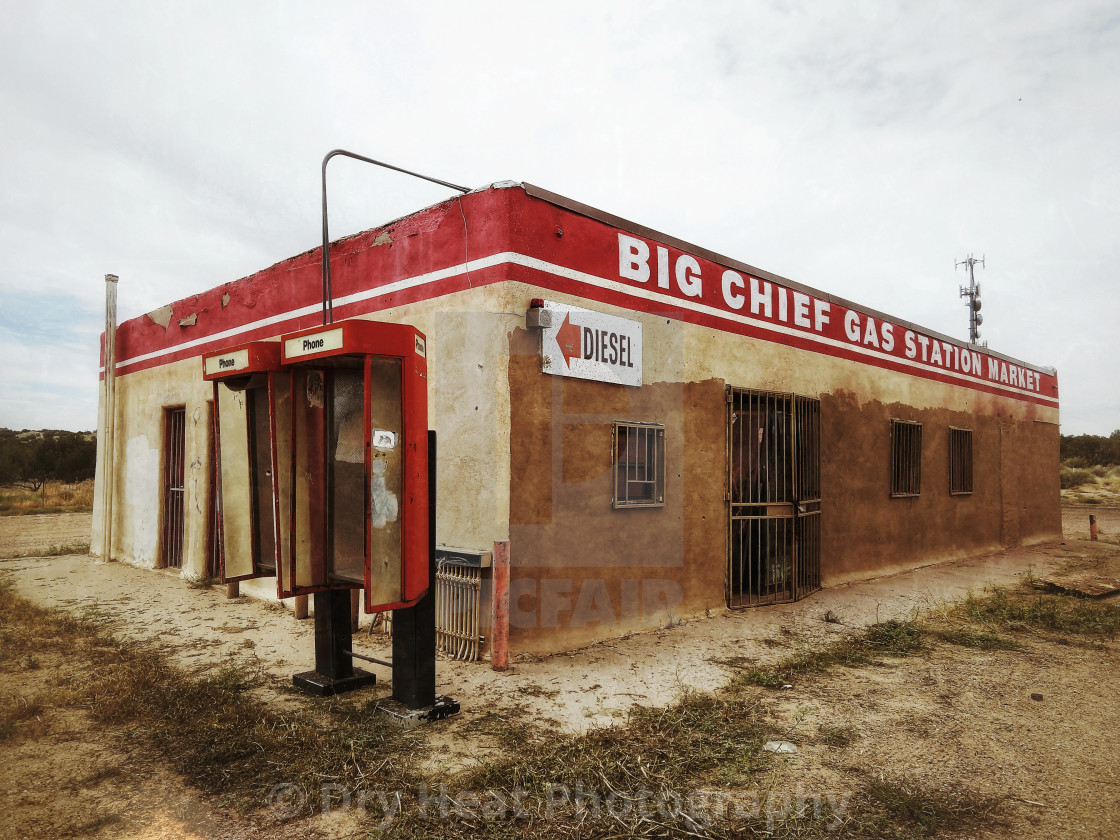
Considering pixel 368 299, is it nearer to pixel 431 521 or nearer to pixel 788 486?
pixel 431 521

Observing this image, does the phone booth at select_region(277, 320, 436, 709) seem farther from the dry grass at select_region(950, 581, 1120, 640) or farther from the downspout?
the downspout

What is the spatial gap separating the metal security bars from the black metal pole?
6992 millimetres

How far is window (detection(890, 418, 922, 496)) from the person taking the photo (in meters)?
10.4

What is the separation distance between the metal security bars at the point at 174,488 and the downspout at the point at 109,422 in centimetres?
176

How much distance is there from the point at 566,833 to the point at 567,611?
9.60ft

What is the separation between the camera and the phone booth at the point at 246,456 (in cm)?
465

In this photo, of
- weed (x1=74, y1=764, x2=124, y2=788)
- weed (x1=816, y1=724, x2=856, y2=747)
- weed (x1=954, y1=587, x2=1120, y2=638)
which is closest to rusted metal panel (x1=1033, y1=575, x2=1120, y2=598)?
weed (x1=954, y1=587, x2=1120, y2=638)

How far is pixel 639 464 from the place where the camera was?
6680 mm

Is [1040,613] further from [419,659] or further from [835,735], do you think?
[419,659]

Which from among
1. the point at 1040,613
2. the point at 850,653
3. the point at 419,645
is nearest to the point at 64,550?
the point at 419,645

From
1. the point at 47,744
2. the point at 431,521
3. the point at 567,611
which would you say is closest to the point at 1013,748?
the point at 567,611

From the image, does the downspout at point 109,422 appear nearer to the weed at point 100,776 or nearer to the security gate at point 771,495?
the weed at point 100,776

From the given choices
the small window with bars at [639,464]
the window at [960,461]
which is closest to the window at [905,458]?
the window at [960,461]

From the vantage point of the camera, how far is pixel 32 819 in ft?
10.1
